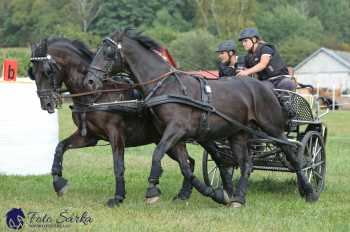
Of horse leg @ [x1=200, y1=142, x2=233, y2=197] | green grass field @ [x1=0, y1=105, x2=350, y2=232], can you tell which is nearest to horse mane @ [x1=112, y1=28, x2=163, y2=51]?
horse leg @ [x1=200, y1=142, x2=233, y2=197]

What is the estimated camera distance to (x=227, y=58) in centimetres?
944

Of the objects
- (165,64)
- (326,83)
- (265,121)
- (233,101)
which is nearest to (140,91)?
(165,64)

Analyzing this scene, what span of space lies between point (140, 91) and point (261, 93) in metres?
1.62

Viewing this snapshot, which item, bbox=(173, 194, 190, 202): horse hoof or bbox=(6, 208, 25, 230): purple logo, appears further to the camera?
bbox=(173, 194, 190, 202): horse hoof

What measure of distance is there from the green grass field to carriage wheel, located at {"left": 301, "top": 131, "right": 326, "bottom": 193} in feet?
0.71

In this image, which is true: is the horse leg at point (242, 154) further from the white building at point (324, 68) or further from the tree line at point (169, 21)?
the white building at point (324, 68)

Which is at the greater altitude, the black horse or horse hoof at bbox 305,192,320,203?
the black horse

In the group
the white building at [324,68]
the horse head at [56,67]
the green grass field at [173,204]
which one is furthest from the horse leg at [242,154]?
the white building at [324,68]

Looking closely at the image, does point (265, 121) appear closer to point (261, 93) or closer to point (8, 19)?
point (261, 93)

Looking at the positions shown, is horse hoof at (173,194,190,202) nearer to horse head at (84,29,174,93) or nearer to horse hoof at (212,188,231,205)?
horse hoof at (212,188,231,205)

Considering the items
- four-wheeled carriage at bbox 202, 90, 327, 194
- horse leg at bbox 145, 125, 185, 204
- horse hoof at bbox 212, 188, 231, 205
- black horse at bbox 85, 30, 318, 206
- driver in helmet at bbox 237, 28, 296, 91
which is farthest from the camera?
four-wheeled carriage at bbox 202, 90, 327, 194

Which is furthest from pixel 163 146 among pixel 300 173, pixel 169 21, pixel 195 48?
pixel 169 21

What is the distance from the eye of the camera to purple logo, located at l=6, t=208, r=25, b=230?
6473 millimetres

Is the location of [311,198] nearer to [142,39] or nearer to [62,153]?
[142,39]
